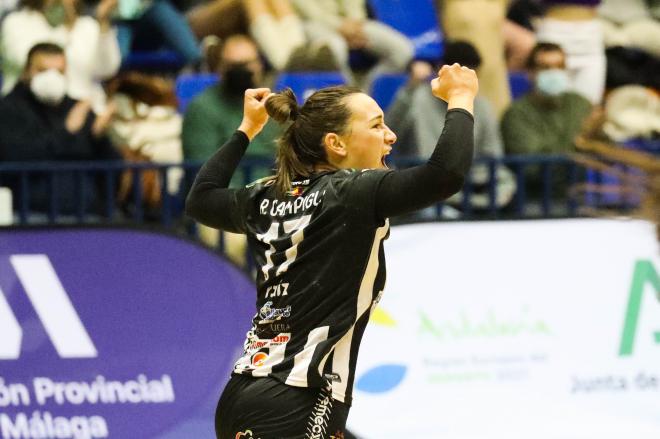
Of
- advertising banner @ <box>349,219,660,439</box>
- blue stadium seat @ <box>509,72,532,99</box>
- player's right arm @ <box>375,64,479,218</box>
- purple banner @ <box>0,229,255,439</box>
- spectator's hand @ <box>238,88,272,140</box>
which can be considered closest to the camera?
player's right arm @ <box>375,64,479,218</box>

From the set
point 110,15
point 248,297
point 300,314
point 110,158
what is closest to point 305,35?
point 110,15

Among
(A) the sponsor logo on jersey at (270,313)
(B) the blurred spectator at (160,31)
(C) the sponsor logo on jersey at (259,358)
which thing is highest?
(A) the sponsor logo on jersey at (270,313)

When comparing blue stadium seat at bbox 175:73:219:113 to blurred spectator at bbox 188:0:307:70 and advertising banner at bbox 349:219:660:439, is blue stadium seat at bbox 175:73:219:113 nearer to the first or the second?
blurred spectator at bbox 188:0:307:70

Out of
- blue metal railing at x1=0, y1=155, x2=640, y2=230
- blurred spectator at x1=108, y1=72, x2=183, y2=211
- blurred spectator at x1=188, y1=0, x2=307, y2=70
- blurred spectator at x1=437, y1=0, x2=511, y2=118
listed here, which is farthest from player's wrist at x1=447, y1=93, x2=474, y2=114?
blurred spectator at x1=188, y1=0, x2=307, y2=70

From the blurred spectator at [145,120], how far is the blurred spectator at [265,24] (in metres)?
0.92

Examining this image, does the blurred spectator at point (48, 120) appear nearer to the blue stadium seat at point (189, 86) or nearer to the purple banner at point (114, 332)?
the purple banner at point (114, 332)

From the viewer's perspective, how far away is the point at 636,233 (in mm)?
7676

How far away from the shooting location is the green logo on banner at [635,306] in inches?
299

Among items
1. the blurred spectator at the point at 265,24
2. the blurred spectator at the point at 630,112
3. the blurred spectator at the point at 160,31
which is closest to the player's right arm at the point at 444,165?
the blurred spectator at the point at 630,112

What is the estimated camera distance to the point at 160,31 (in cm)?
1027

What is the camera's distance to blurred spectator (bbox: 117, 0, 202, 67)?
1013 centimetres

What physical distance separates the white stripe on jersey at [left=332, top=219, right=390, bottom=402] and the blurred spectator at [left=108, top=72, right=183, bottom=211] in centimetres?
446

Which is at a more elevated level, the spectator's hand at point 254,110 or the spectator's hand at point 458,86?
the spectator's hand at point 458,86

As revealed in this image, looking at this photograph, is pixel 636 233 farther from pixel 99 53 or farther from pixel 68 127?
pixel 99 53
